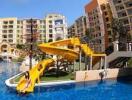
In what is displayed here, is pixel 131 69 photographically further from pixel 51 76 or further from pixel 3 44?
pixel 3 44

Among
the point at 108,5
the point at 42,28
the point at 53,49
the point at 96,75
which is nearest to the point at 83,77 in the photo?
the point at 96,75

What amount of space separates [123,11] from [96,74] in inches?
1880

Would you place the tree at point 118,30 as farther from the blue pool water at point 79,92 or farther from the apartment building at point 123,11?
the blue pool water at point 79,92

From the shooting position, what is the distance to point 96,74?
35.0m

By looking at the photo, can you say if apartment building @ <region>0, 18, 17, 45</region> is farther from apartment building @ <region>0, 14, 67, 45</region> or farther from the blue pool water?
the blue pool water

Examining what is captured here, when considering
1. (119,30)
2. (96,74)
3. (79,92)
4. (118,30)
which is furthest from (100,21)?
(79,92)

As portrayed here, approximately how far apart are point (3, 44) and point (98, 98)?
93.3 metres

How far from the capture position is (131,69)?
1599 inches

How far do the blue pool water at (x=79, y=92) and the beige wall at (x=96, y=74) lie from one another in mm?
1102

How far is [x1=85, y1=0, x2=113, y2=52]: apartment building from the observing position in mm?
90062

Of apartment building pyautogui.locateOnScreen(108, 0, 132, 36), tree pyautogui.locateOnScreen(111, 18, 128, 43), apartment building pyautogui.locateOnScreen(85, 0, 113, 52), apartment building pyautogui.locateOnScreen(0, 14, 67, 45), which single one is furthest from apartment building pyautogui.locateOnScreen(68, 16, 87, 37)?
tree pyautogui.locateOnScreen(111, 18, 128, 43)

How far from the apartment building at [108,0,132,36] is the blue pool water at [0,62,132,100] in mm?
47619

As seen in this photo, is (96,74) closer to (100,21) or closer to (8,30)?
(100,21)

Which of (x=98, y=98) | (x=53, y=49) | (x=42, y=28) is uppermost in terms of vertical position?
(x=42, y=28)
